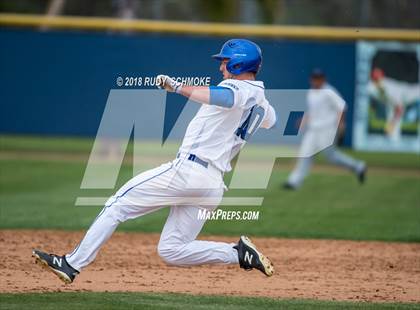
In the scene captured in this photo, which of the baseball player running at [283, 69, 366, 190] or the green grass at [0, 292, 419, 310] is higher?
the baseball player running at [283, 69, 366, 190]

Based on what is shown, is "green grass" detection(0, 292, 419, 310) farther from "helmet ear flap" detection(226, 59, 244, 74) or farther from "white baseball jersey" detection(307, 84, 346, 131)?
"white baseball jersey" detection(307, 84, 346, 131)

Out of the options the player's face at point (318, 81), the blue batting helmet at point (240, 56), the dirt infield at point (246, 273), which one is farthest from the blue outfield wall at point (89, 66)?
the blue batting helmet at point (240, 56)

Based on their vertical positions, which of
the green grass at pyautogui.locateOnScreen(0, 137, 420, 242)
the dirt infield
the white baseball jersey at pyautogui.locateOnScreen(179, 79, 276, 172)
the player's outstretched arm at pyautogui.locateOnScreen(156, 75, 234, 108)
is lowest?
the dirt infield

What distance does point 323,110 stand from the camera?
18.5 metres

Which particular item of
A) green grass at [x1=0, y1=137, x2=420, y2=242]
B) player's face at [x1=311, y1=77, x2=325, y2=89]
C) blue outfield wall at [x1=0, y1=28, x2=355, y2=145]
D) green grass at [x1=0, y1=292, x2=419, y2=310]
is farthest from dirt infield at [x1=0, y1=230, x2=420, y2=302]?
blue outfield wall at [x1=0, y1=28, x2=355, y2=145]

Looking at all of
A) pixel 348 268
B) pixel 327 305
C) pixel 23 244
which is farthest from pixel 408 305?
pixel 23 244

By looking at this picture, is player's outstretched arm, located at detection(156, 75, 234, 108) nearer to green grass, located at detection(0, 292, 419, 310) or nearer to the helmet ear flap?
the helmet ear flap

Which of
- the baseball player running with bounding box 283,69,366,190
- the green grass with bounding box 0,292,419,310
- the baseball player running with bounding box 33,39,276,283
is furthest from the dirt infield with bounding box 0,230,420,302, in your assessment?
the baseball player running with bounding box 283,69,366,190

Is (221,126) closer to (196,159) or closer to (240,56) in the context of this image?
(196,159)

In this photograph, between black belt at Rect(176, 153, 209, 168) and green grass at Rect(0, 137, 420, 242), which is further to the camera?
green grass at Rect(0, 137, 420, 242)

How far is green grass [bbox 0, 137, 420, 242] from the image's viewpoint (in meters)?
13.2

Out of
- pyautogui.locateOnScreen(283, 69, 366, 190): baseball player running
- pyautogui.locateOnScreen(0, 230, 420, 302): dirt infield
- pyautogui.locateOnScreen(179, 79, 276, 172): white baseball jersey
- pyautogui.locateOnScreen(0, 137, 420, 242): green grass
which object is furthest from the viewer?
pyautogui.locateOnScreen(283, 69, 366, 190): baseball player running

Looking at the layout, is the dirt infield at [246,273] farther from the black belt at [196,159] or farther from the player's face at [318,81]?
the player's face at [318,81]

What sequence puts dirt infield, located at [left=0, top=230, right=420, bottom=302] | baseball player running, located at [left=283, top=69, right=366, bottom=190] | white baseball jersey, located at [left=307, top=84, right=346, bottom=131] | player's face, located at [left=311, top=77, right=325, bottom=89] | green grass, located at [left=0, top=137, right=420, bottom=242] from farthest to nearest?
1. white baseball jersey, located at [left=307, top=84, right=346, bottom=131]
2. baseball player running, located at [left=283, top=69, right=366, bottom=190]
3. player's face, located at [left=311, top=77, right=325, bottom=89]
4. green grass, located at [left=0, top=137, right=420, bottom=242]
5. dirt infield, located at [left=0, top=230, right=420, bottom=302]
